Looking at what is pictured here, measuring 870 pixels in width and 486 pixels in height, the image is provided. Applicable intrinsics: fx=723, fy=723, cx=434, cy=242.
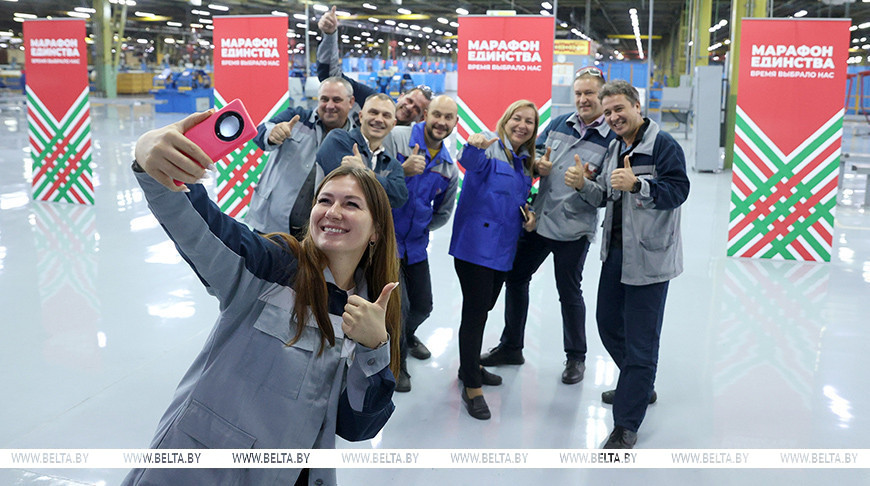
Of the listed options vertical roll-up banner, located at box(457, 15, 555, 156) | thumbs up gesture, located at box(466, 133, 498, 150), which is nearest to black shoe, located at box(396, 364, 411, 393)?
thumbs up gesture, located at box(466, 133, 498, 150)

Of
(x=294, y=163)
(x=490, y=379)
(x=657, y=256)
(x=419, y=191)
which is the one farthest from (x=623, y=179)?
(x=294, y=163)

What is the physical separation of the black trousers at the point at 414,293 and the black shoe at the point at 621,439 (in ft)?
3.18

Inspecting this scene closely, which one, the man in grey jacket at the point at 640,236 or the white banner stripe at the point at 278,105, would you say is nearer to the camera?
the man in grey jacket at the point at 640,236

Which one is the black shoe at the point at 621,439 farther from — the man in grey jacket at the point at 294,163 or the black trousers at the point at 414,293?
the man in grey jacket at the point at 294,163

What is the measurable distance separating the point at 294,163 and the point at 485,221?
108 cm

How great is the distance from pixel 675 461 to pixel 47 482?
7.40ft

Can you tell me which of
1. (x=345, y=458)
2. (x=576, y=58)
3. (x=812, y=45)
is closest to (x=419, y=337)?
(x=345, y=458)

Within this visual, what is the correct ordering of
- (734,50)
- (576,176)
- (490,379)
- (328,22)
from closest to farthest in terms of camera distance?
1. (576,176)
2. (490,379)
3. (328,22)
4. (734,50)

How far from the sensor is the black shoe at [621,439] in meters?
2.78

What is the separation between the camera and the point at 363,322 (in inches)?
52.8

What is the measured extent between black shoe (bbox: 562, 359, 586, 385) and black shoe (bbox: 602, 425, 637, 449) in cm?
63

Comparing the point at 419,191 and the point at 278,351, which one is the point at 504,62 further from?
the point at 278,351

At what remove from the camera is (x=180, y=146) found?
3.53ft

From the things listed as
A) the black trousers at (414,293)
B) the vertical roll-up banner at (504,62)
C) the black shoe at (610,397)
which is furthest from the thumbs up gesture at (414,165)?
the vertical roll-up banner at (504,62)
